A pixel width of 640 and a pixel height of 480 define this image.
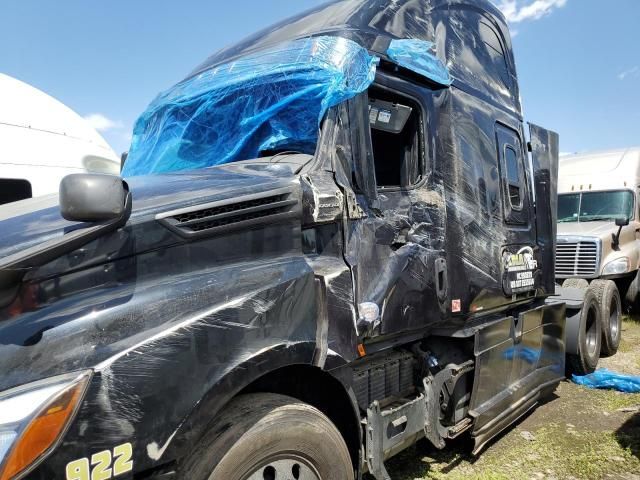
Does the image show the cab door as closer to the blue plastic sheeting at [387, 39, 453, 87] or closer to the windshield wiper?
the blue plastic sheeting at [387, 39, 453, 87]

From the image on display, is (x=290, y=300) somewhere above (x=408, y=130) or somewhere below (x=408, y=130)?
below

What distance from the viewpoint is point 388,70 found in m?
3.14

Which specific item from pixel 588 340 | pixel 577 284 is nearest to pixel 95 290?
pixel 588 340

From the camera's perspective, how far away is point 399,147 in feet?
11.2

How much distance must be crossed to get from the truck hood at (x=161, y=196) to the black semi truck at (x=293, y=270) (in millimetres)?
16

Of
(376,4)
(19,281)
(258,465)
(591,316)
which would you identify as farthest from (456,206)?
(591,316)

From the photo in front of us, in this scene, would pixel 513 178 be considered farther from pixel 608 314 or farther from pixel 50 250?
pixel 50 250

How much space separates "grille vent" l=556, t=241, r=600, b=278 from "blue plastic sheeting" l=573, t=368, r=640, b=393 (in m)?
2.66

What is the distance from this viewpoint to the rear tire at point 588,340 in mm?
6148

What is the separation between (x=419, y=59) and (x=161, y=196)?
6.68 ft

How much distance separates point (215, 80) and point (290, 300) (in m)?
1.71

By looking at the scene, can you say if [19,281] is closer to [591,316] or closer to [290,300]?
[290,300]

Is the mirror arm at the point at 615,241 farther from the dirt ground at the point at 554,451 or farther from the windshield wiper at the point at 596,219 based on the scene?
the dirt ground at the point at 554,451

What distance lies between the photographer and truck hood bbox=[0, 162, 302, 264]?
6.05 ft
